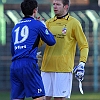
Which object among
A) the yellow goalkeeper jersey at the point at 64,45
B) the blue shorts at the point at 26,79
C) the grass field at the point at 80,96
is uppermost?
the yellow goalkeeper jersey at the point at 64,45

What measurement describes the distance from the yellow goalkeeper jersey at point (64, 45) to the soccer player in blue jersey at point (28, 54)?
18.4 inches

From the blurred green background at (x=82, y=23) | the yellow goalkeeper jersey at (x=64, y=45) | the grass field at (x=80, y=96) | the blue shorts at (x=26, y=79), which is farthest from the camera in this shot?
the blurred green background at (x=82, y=23)

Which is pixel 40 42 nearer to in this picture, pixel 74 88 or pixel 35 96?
pixel 35 96

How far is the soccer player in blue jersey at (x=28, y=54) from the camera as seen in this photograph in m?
7.88

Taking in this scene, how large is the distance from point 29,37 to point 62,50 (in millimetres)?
732

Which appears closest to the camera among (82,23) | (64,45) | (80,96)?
(64,45)

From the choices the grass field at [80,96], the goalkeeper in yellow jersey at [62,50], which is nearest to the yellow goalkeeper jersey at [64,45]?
the goalkeeper in yellow jersey at [62,50]

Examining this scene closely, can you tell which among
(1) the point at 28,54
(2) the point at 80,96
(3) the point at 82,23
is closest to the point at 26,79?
(1) the point at 28,54

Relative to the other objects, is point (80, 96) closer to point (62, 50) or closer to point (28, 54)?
point (62, 50)

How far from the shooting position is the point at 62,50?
27.8ft

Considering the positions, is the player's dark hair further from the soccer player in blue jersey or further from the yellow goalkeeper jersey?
the yellow goalkeeper jersey

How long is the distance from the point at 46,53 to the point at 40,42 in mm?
173

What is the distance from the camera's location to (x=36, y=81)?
7.93m

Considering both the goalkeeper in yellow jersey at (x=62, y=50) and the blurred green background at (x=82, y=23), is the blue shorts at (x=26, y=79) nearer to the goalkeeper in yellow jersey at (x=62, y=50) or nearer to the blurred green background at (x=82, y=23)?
the goalkeeper in yellow jersey at (x=62, y=50)
